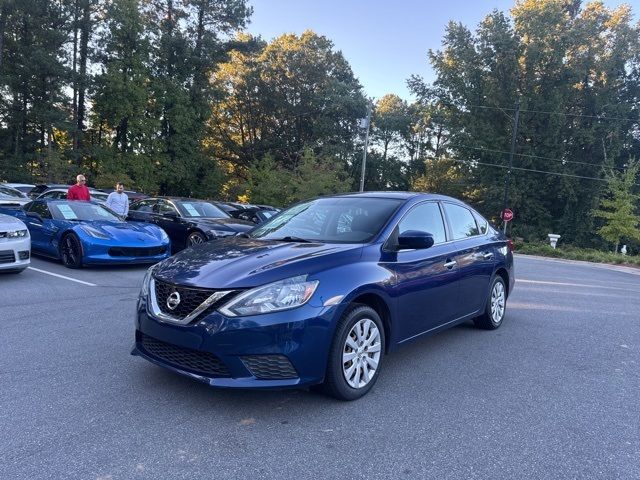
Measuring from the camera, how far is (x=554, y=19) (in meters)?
39.8

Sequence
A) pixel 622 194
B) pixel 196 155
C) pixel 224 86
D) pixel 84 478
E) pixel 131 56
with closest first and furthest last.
A: pixel 84 478, pixel 622 194, pixel 131 56, pixel 196 155, pixel 224 86

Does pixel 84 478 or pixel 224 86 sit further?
pixel 224 86

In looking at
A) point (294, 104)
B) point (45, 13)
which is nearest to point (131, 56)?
point (45, 13)

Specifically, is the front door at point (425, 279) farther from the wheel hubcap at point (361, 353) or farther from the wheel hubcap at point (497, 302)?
the wheel hubcap at point (497, 302)

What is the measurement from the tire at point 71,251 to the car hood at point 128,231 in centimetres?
37

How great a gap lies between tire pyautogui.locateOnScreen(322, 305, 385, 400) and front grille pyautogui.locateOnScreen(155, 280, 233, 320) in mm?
876

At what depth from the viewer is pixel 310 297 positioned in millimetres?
3287

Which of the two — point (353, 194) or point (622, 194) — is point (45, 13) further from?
point (622, 194)

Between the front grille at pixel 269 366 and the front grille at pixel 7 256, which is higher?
the front grille at pixel 269 366

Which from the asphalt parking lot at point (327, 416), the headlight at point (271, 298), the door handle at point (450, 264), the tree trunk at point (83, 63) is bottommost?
the asphalt parking lot at point (327, 416)

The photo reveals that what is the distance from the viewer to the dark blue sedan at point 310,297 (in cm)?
318

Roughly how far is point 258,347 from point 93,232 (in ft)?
21.8

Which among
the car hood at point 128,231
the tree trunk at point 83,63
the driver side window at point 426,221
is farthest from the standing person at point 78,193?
the tree trunk at point 83,63

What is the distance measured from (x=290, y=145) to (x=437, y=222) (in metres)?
43.2
